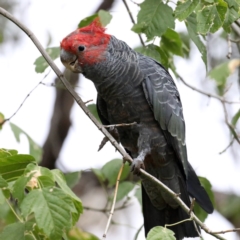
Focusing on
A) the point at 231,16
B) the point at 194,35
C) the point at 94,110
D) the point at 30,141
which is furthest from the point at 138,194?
the point at 231,16

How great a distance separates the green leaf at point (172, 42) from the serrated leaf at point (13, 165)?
1474 millimetres

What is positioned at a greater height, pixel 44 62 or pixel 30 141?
pixel 44 62

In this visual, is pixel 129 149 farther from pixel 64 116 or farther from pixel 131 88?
pixel 64 116

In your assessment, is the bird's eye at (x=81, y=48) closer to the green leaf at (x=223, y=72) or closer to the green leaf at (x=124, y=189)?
the green leaf at (x=124, y=189)

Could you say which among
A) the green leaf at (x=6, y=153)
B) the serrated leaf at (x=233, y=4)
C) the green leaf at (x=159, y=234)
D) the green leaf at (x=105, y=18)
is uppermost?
the green leaf at (x=105, y=18)

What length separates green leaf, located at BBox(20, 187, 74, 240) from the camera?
7.18 ft

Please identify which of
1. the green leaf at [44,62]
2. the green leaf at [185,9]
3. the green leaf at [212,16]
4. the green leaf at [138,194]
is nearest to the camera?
the green leaf at [212,16]

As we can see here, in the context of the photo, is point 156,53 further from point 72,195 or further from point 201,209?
point 72,195

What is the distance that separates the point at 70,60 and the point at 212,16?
98 centimetres

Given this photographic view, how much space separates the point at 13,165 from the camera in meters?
2.40

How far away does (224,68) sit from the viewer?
3988 millimetres

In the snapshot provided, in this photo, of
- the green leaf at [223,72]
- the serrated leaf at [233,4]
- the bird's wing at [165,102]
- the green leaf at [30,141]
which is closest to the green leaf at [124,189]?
the bird's wing at [165,102]

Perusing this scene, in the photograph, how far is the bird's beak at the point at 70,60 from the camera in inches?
120

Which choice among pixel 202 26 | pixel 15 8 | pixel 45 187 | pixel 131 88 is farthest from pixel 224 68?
pixel 15 8
